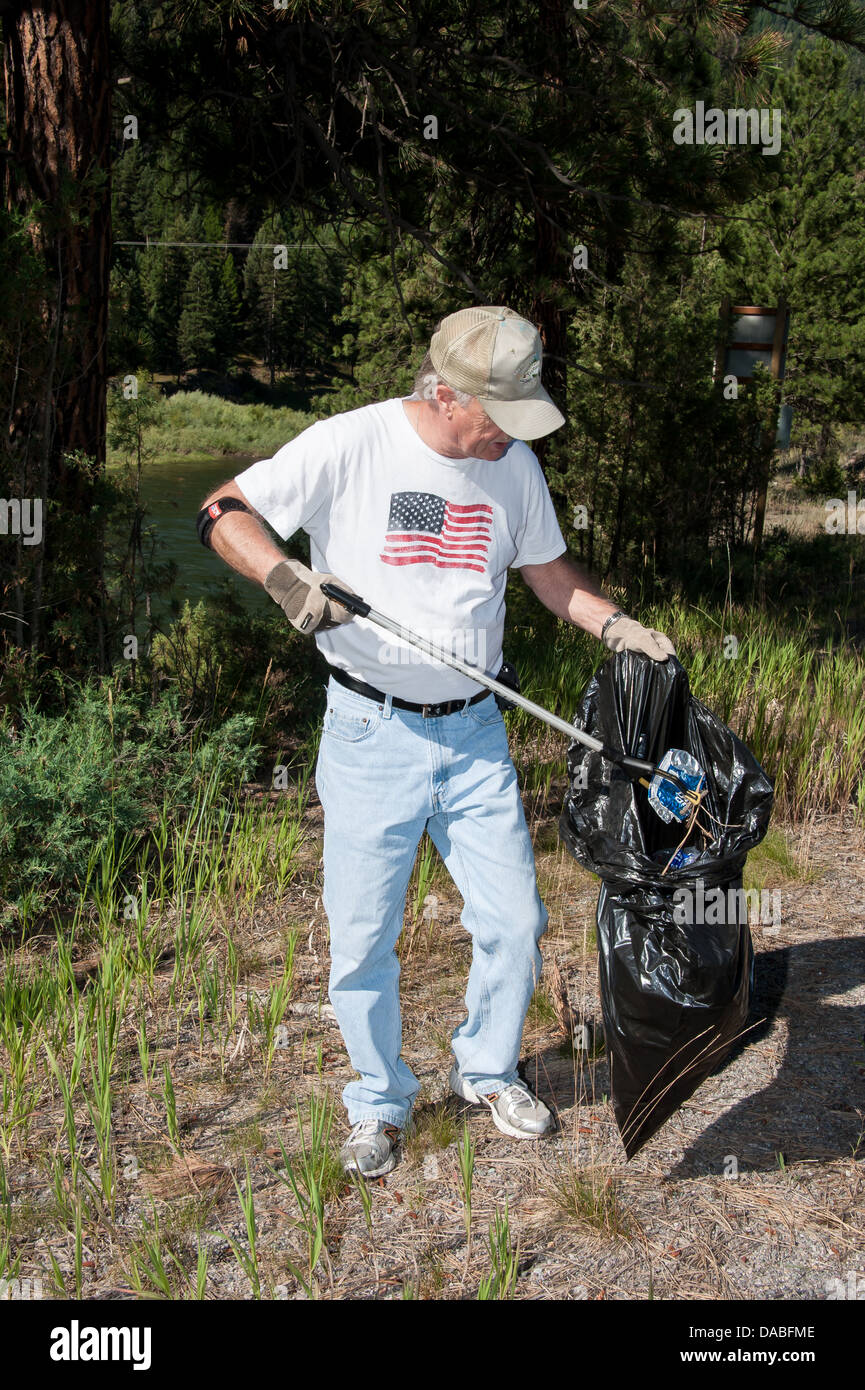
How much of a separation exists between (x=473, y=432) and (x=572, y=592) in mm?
565

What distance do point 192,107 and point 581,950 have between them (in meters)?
5.30

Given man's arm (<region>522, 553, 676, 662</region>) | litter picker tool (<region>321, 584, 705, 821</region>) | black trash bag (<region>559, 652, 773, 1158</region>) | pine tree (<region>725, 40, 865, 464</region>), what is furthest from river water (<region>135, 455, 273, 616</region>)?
pine tree (<region>725, 40, 865, 464</region>)

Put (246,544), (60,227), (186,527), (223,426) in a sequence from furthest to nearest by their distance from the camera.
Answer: (223,426) → (186,527) → (60,227) → (246,544)

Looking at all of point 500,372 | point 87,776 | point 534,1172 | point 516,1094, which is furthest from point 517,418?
point 87,776

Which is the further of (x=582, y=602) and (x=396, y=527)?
(x=582, y=602)

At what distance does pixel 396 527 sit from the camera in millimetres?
2523

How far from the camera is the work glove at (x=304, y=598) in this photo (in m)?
2.38

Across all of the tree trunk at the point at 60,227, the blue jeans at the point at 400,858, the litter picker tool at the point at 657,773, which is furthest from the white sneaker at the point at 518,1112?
the tree trunk at the point at 60,227

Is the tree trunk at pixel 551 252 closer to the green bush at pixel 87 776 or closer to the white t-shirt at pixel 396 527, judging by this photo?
the green bush at pixel 87 776

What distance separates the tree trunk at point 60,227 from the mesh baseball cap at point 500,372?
2949 millimetres

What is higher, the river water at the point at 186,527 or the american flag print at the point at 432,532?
the american flag print at the point at 432,532

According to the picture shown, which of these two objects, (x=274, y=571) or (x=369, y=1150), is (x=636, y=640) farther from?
(x=369, y=1150)

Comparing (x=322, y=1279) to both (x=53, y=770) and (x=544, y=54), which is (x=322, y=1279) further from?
(x=544, y=54)

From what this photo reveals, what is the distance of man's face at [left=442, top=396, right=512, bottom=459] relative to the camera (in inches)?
96.0
